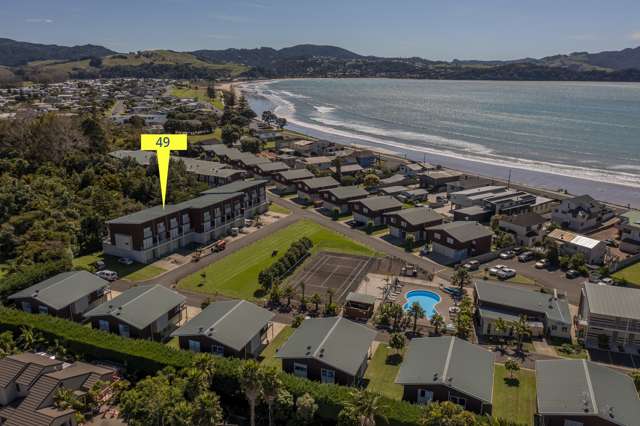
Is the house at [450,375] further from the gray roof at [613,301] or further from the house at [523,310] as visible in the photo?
the gray roof at [613,301]

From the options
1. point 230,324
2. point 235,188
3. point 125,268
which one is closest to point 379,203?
point 235,188

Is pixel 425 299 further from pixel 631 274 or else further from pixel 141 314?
pixel 141 314

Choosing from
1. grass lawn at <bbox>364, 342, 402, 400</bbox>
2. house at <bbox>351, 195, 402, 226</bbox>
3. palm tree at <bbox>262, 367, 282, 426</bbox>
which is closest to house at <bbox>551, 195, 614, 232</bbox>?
house at <bbox>351, 195, 402, 226</bbox>

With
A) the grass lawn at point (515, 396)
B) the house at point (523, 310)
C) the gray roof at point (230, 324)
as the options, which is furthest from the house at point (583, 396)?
the gray roof at point (230, 324)

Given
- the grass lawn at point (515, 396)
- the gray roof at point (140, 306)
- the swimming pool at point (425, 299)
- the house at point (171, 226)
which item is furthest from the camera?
the house at point (171, 226)

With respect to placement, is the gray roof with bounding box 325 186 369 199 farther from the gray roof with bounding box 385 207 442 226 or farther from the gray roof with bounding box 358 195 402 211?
the gray roof with bounding box 385 207 442 226
